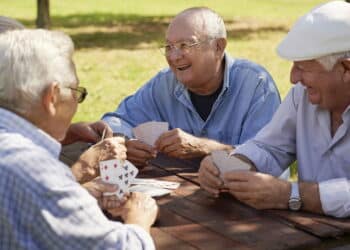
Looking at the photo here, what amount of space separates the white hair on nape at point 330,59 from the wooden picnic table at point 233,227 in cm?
56

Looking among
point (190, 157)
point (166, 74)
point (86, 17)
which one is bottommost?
point (86, 17)

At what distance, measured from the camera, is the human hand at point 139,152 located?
345 centimetres

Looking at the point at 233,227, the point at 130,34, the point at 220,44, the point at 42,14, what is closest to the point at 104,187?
the point at 233,227

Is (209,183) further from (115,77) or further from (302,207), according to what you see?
(115,77)

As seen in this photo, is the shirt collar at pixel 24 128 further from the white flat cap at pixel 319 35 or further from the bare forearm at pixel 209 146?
the bare forearm at pixel 209 146

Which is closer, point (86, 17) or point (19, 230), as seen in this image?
point (19, 230)

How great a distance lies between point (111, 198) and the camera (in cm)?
272

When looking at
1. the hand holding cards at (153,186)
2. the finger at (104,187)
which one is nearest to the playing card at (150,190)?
the hand holding cards at (153,186)

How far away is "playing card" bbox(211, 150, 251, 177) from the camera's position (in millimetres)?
3052

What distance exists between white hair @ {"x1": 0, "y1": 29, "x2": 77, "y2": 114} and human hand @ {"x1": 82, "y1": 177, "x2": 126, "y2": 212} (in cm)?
69

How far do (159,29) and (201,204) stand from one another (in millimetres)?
13824

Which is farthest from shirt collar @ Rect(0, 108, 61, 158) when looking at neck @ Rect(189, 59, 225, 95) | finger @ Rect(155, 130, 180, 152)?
neck @ Rect(189, 59, 225, 95)

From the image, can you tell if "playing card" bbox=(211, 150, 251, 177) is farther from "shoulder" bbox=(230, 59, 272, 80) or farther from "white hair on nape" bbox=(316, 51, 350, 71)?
"shoulder" bbox=(230, 59, 272, 80)

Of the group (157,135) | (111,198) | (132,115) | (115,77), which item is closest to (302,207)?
(111,198)
